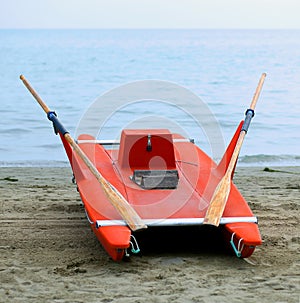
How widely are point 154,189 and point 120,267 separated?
818mm

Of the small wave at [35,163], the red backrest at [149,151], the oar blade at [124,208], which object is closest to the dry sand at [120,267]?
the oar blade at [124,208]

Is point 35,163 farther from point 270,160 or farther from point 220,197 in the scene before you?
point 220,197

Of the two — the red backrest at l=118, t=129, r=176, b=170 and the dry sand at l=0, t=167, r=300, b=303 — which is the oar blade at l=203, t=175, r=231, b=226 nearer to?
the dry sand at l=0, t=167, r=300, b=303

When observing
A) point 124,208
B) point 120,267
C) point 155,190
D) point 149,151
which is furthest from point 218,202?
point 149,151

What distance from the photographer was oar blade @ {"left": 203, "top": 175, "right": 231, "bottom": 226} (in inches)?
189

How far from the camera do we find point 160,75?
1129 inches

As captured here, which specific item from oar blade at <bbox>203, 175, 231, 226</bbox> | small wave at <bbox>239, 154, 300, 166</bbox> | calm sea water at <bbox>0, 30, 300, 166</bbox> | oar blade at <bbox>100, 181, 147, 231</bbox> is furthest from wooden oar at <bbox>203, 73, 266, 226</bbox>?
small wave at <bbox>239, 154, 300, 166</bbox>

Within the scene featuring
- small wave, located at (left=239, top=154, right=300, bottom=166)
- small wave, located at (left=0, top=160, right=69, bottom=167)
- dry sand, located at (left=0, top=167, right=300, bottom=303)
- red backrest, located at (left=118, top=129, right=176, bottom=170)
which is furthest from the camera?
small wave, located at (left=239, top=154, right=300, bottom=166)

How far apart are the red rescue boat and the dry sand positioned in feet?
0.58

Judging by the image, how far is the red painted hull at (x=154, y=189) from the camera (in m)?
4.78

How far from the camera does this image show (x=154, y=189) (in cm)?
536

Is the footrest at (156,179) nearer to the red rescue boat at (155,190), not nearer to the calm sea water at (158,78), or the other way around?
the red rescue boat at (155,190)

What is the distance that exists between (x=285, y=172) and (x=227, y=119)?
6304 mm

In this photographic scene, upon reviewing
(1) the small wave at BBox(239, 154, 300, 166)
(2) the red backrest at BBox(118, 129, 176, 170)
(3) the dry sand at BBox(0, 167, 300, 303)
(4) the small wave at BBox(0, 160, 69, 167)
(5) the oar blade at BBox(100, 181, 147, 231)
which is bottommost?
(4) the small wave at BBox(0, 160, 69, 167)
